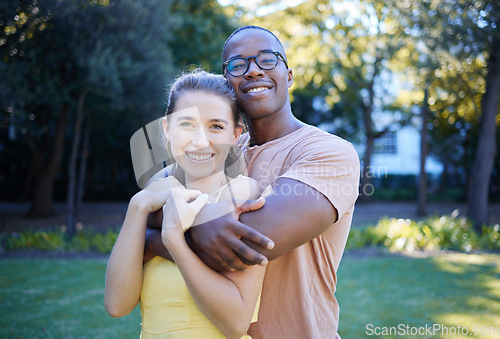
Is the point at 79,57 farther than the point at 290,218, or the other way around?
the point at 79,57

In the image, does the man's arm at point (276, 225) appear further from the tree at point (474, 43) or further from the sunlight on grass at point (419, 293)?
the tree at point (474, 43)

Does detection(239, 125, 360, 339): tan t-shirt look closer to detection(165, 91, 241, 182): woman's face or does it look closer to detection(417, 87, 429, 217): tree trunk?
detection(165, 91, 241, 182): woman's face

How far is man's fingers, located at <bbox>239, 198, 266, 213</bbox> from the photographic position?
60.1 inches

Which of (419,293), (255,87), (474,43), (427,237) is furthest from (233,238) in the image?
(474,43)

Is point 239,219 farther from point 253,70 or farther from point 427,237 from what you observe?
point 427,237

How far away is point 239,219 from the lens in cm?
156

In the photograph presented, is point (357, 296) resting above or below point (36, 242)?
below

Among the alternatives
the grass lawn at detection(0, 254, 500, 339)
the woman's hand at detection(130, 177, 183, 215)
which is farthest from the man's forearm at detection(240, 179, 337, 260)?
the grass lawn at detection(0, 254, 500, 339)

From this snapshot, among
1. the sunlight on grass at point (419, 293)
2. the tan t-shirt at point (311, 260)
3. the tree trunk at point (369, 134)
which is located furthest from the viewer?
the tree trunk at point (369, 134)

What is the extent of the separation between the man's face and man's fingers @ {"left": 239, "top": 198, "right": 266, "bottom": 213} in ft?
2.17

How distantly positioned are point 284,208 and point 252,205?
0.11m

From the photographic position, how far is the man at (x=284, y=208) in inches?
58.7

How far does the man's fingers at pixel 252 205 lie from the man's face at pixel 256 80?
660 millimetres

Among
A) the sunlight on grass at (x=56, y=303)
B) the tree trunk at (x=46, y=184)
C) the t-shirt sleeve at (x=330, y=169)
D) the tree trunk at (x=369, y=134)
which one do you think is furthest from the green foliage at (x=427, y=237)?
the tree trunk at (x=46, y=184)
